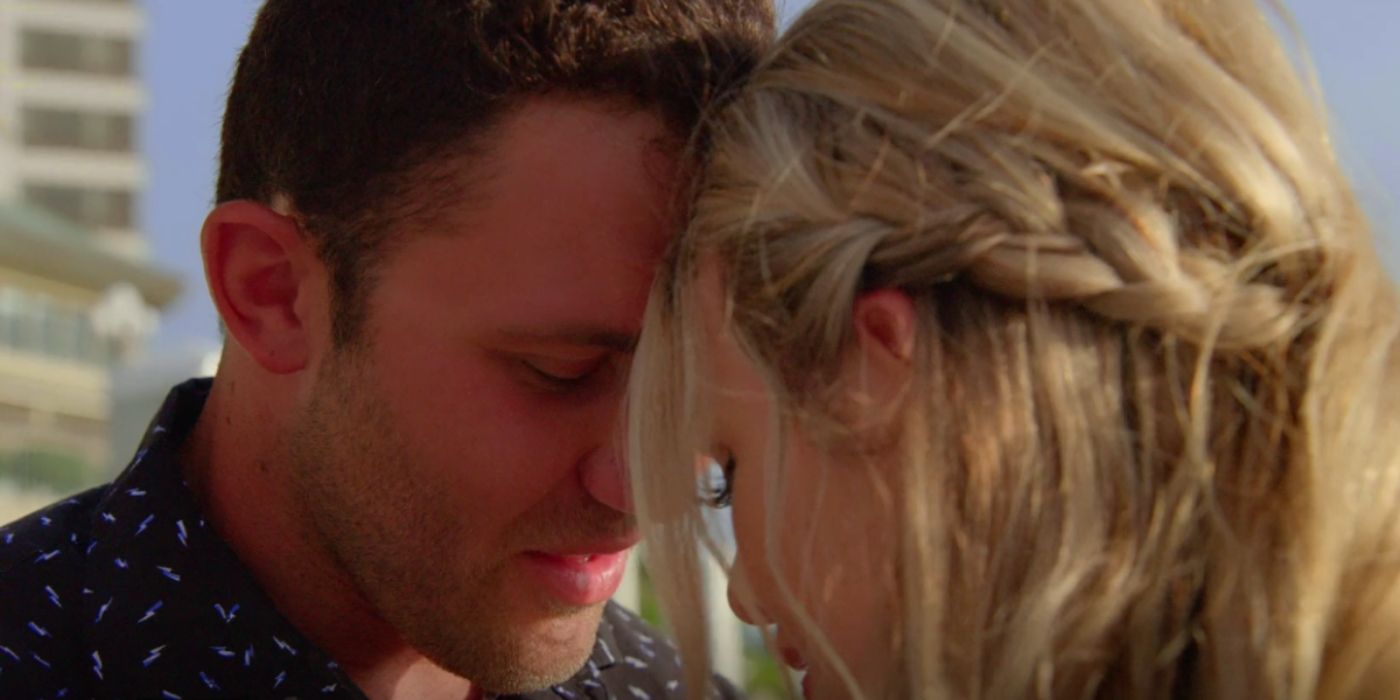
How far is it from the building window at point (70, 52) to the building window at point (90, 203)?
251 cm

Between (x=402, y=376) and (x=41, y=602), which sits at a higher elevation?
(x=402, y=376)

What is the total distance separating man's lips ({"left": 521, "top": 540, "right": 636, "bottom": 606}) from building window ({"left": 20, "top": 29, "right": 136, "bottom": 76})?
3488cm

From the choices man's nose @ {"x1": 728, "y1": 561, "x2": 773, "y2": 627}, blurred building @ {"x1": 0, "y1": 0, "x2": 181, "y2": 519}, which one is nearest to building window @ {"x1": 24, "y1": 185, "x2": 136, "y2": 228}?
blurred building @ {"x1": 0, "y1": 0, "x2": 181, "y2": 519}

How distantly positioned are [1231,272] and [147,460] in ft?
4.72

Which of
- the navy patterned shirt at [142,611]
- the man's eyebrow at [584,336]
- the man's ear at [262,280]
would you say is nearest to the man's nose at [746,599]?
the man's eyebrow at [584,336]

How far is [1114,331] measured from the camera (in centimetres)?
139

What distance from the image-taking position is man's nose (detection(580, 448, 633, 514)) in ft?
6.92

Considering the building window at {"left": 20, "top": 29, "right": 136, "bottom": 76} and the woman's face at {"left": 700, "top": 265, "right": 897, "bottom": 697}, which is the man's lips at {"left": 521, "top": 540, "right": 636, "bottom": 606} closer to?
the woman's face at {"left": 700, "top": 265, "right": 897, "bottom": 697}

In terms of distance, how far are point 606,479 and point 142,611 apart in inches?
23.3

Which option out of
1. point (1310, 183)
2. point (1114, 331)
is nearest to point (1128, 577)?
point (1114, 331)

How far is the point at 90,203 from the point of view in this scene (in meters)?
34.4

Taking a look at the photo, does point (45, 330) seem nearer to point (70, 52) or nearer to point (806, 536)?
point (70, 52)

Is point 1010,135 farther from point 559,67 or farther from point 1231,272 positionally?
point 559,67

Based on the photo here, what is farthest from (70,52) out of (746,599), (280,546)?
(746,599)
